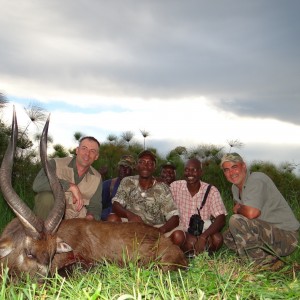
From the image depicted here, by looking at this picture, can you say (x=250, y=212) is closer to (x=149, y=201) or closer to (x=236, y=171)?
(x=236, y=171)

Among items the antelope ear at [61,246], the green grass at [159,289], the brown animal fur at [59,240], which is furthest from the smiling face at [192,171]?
the green grass at [159,289]

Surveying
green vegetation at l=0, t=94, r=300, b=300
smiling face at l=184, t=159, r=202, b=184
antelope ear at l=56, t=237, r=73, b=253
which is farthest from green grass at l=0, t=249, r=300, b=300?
smiling face at l=184, t=159, r=202, b=184

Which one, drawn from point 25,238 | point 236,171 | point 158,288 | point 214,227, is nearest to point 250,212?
point 236,171

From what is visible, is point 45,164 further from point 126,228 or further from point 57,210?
point 126,228

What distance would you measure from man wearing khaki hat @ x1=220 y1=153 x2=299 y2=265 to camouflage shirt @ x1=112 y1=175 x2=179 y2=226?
814mm

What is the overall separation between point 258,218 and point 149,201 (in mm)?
1325

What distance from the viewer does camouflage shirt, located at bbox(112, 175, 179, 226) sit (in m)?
6.18

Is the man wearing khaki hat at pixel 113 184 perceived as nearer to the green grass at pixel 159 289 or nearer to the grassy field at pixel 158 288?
the grassy field at pixel 158 288

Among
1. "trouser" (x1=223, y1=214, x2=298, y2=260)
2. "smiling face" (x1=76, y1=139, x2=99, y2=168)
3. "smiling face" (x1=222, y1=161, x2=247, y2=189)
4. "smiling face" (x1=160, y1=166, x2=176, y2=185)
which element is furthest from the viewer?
"smiling face" (x1=160, y1=166, x2=176, y2=185)

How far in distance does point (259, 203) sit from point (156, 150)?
28.5ft

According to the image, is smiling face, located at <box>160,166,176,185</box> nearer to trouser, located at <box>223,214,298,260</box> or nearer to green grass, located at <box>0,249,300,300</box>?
trouser, located at <box>223,214,298,260</box>

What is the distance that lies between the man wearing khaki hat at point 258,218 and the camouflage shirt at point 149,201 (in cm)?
81

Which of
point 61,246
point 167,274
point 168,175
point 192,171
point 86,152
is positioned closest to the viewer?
point 167,274

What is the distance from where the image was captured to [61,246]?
15.3ft
